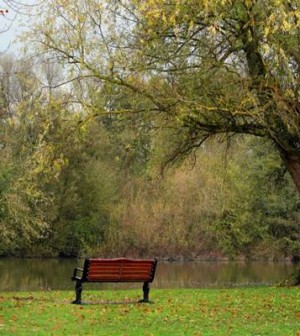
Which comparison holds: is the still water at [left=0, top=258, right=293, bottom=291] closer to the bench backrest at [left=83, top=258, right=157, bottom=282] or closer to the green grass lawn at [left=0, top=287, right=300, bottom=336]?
the green grass lawn at [left=0, top=287, right=300, bottom=336]

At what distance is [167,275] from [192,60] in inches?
640

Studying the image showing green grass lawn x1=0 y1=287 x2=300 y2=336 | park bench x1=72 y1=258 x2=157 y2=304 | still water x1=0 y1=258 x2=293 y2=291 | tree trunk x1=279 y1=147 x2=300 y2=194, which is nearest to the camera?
green grass lawn x1=0 y1=287 x2=300 y2=336

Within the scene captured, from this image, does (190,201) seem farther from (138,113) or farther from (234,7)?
(234,7)

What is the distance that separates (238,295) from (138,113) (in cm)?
499

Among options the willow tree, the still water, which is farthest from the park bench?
the still water

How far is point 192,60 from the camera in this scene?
14.8 metres

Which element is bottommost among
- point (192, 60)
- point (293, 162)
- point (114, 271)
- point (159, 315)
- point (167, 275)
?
point (159, 315)

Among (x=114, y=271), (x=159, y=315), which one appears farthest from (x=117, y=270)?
(x=159, y=315)

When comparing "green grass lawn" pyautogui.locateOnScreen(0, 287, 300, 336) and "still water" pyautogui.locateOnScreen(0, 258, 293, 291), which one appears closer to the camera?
"green grass lawn" pyautogui.locateOnScreen(0, 287, 300, 336)

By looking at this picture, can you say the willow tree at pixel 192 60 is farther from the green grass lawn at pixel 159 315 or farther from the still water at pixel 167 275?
the still water at pixel 167 275

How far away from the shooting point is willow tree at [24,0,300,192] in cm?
1311

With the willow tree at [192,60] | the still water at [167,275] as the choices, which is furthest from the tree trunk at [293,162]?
the still water at [167,275]

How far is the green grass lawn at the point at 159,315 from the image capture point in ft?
29.9

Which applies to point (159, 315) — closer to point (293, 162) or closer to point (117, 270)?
point (117, 270)
